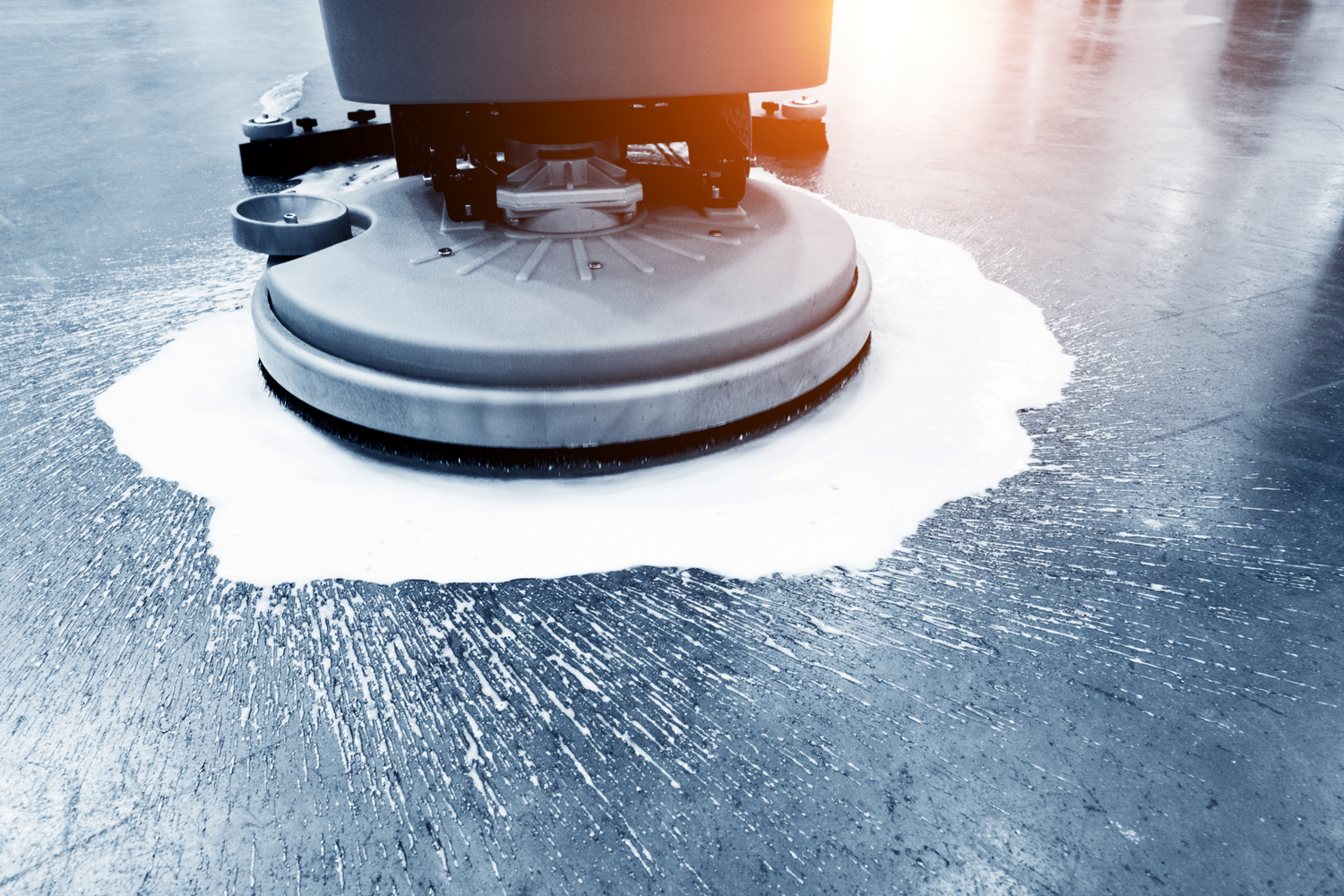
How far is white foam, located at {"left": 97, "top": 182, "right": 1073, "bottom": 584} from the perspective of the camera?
140 centimetres

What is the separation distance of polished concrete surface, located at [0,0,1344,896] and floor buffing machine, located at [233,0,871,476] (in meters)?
0.35

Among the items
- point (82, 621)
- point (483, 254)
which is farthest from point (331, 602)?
point (483, 254)

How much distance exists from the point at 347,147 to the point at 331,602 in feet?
9.35

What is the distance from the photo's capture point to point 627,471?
63.2 inches

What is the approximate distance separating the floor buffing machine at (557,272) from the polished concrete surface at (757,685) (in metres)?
0.35

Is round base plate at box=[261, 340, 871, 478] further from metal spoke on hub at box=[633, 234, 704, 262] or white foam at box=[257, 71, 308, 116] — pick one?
white foam at box=[257, 71, 308, 116]

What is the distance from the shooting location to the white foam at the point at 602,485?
140 cm

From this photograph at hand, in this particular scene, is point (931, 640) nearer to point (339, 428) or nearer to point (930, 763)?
point (930, 763)

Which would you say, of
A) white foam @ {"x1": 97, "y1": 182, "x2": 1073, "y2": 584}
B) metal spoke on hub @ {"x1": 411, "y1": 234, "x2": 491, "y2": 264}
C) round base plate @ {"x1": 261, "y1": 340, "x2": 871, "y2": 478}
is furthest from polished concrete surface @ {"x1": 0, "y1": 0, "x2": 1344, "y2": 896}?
metal spoke on hub @ {"x1": 411, "y1": 234, "x2": 491, "y2": 264}

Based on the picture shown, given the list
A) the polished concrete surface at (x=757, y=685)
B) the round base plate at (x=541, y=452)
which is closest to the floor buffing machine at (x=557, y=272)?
the round base plate at (x=541, y=452)

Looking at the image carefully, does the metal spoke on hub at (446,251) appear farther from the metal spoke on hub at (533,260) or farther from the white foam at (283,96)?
the white foam at (283,96)

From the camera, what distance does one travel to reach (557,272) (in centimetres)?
179

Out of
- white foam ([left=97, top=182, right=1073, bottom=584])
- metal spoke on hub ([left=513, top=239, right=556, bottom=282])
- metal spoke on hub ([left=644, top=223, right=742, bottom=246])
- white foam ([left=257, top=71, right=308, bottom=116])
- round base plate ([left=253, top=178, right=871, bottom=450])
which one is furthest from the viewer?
white foam ([left=257, top=71, right=308, bottom=116])

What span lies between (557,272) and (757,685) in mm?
992
